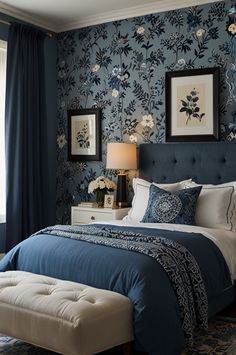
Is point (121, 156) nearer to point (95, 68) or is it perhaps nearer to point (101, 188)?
point (101, 188)

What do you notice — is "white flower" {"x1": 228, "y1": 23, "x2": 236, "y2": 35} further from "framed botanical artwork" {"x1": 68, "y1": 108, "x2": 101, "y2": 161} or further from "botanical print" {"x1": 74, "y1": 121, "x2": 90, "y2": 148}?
"botanical print" {"x1": 74, "y1": 121, "x2": 90, "y2": 148}

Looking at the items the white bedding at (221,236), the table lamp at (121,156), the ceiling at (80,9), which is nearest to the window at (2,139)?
the ceiling at (80,9)

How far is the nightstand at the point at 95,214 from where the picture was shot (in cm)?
468

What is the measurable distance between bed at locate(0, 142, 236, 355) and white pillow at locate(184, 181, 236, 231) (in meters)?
0.02

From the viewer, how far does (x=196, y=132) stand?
15.1 ft

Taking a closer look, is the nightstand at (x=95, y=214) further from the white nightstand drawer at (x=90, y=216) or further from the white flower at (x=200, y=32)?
the white flower at (x=200, y=32)

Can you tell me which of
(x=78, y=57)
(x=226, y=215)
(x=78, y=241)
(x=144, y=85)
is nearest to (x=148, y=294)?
(x=78, y=241)

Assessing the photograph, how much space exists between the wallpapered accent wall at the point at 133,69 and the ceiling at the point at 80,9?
0.07 metres

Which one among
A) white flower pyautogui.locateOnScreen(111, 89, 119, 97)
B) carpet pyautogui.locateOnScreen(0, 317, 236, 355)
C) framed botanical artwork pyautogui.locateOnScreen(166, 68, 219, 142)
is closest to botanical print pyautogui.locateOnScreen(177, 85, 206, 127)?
framed botanical artwork pyautogui.locateOnScreen(166, 68, 219, 142)

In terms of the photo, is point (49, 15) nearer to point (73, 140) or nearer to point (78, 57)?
point (78, 57)

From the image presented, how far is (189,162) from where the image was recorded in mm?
4605

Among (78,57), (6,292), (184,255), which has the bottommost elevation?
(6,292)

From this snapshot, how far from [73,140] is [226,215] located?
225 cm

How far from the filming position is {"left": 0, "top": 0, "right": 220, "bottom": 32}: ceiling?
15.4 ft
